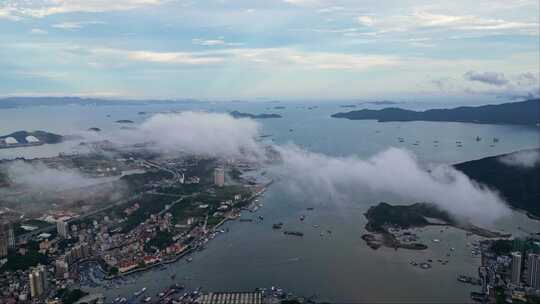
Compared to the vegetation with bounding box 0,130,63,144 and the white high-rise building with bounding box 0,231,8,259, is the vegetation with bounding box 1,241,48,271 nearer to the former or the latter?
the white high-rise building with bounding box 0,231,8,259

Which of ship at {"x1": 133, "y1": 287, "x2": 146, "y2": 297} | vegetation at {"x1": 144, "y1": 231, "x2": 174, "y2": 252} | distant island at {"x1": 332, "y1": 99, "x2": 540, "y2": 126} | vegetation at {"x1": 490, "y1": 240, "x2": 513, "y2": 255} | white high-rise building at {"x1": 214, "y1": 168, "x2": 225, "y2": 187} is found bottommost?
ship at {"x1": 133, "y1": 287, "x2": 146, "y2": 297}

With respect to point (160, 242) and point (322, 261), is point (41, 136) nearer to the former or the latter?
point (160, 242)

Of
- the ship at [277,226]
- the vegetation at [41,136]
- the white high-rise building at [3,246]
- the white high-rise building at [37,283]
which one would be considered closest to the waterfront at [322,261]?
the ship at [277,226]

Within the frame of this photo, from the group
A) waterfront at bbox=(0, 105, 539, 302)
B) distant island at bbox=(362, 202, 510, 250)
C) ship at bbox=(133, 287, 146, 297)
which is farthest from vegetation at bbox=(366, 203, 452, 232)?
ship at bbox=(133, 287, 146, 297)

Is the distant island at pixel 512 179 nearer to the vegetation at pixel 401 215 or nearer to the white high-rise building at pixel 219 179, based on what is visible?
the vegetation at pixel 401 215

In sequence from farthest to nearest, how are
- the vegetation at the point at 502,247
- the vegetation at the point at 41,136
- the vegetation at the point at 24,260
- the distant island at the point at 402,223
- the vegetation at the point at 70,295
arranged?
the vegetation at the point at 41,136, the distant island at the point at 402,223, the vegetation at the point at 502,247, the vegetation at the point at 24,260, the vegetation at the point at 70,295

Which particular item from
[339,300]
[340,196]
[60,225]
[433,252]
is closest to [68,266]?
[60,225]

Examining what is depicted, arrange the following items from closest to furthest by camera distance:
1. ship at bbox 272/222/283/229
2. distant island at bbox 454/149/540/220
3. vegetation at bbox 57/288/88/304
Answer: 1. vegetation at bbox 57/288/88/304
2. ship at bbox 272/222/283/229
3. distant island at bbox 454/149/540/220
